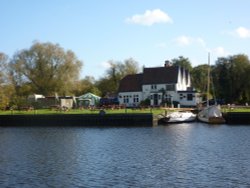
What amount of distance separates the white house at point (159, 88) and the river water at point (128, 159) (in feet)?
113

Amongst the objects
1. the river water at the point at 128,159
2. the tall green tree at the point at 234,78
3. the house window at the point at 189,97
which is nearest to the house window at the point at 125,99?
the house window at the point at 189,97

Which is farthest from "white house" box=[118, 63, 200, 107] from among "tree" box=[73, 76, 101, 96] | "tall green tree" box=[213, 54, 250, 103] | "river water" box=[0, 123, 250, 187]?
"river water" box=[0, 123, 250, 187]

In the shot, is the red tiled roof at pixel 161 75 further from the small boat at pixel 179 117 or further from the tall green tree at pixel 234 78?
the small boat at pixel 179 117

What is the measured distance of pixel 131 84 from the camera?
94.8 m

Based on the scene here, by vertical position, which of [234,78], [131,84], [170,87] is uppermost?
[234,78]

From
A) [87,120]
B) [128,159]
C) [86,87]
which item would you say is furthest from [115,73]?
[128,159]

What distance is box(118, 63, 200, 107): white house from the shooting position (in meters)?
86.3

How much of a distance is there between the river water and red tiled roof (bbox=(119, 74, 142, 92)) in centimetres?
4119

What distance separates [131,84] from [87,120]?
32.1m

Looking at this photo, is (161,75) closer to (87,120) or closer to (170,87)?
(170,87)

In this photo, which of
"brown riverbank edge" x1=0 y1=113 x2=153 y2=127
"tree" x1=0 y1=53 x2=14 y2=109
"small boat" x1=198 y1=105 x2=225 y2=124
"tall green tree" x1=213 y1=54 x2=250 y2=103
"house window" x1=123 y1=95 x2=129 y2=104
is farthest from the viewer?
"house window" x1=123 y1=95 x2=129 y2=104

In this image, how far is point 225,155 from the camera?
111ft

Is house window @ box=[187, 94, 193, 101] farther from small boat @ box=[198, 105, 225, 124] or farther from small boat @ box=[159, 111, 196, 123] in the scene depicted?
small boat @ box=[198, 105, 225, 124]

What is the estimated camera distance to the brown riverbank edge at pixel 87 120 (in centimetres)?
6188
